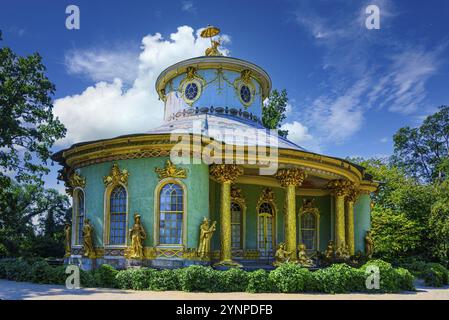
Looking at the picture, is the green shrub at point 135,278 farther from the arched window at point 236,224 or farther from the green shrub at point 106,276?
the arched window at point 236,224

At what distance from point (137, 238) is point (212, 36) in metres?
12.8

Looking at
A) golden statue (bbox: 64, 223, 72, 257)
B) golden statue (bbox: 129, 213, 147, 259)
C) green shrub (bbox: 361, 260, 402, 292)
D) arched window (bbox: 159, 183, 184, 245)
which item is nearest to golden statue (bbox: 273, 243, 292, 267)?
green shrub (bbox: 361, 260, 402, 292)

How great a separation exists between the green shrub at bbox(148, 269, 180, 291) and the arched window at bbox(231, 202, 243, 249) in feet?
20.5

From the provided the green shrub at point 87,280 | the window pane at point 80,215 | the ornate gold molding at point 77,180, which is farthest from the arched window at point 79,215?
the green shrub at point 87,280

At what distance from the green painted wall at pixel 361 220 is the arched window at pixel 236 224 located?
7.30 metres

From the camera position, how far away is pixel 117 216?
54.1 feet

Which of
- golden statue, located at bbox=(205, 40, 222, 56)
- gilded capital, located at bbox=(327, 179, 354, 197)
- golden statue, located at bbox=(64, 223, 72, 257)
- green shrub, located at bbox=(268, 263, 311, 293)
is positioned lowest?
green shrub, located at bbox=(268, 263, 311, 293)

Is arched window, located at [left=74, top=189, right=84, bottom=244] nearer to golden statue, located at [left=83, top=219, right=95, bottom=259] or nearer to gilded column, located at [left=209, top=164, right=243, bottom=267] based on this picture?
golden statue, located at [left=83, top=219, right=95, bottom=259]

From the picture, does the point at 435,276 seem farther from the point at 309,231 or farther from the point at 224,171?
the point at 224,171

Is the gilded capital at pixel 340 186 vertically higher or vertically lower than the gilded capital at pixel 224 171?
lower

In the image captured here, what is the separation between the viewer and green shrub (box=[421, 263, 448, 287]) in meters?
Result: 17.8

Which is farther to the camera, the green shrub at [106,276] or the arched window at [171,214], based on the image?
the arched window at [171,214]

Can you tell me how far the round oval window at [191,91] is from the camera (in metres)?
22.2
